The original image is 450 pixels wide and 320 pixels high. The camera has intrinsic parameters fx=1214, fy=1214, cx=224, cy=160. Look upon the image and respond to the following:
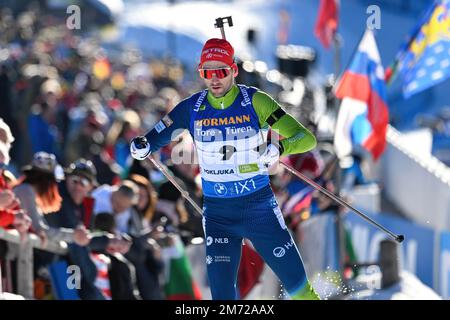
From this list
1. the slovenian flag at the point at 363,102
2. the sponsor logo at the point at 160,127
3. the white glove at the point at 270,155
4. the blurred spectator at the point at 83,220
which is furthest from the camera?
the slovenian flag at the point at 363,102

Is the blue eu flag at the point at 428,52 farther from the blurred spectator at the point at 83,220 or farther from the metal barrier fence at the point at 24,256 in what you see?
the metal barrier fence at the point at 24,256

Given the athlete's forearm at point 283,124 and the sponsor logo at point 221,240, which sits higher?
the athlete's forearm at point 283,124

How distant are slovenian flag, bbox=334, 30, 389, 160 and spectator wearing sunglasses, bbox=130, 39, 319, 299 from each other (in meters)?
4.13

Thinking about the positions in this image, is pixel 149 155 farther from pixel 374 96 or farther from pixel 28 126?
pixel 28 126

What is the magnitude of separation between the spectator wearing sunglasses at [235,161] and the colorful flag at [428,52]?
3.72m

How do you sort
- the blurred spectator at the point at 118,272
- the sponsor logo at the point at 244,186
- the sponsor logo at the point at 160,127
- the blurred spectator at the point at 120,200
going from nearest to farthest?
the sponsor logo at the point at 244,186 < the sponsor logo at the point at 160,127 < the blurred spectator at the point at 118,272 < the blurred spectator at the point at 120,200

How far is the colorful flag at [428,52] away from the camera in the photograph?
10688 mm

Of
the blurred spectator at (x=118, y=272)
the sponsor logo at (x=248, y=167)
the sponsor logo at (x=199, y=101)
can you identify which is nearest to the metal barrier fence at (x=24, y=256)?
the blurred spectator at (x=118, y=272)

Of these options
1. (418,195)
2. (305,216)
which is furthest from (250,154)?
(418,195)

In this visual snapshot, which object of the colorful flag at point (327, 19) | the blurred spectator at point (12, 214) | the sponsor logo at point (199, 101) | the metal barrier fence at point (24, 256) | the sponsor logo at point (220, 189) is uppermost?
the colorful flag at point (327, 19)

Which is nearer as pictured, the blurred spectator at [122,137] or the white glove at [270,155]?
the white glove at [270,155]

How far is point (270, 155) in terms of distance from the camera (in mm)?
7219

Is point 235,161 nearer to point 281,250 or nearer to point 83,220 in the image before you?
point 281,250
